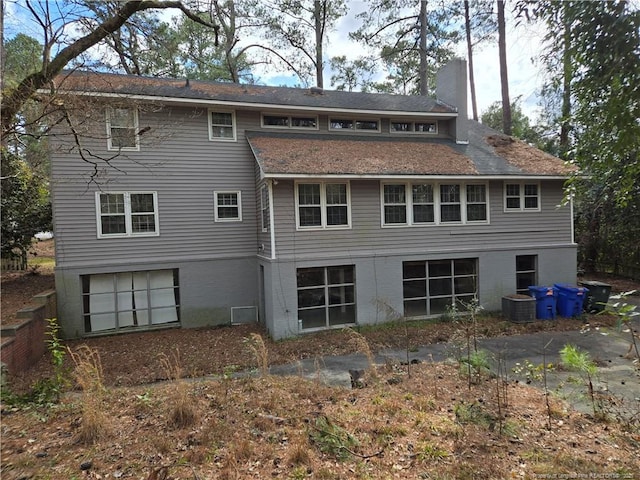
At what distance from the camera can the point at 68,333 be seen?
1028cm

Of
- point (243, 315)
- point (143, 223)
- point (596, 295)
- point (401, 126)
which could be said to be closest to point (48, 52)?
point (143, 223)

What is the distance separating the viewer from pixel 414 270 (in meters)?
11.6

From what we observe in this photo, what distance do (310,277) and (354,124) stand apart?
261 inches

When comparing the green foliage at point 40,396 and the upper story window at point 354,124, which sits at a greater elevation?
the upper story window at point 354,124

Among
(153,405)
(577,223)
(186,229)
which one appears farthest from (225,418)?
(577,223)

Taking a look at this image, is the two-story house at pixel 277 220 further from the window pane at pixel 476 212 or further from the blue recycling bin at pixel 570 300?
the blue recycling bin at pixel 570 300

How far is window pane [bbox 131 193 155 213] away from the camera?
36.0 ft

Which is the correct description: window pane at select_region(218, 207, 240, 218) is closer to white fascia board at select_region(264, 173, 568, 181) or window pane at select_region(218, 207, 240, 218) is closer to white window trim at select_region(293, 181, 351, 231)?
white window trim at select_region(293, 181, 351, 231)

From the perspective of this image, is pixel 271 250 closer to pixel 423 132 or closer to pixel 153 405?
pixel 153 405

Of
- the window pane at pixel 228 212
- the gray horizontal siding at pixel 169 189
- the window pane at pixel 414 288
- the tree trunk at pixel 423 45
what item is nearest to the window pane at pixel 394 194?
the window pane at pixel 414 288

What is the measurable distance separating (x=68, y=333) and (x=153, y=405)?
24.9 ft

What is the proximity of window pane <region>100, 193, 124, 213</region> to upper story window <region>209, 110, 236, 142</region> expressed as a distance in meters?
3.57

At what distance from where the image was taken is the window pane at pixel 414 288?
1159 centimetres

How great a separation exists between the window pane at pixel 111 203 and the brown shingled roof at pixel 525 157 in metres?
13.7
